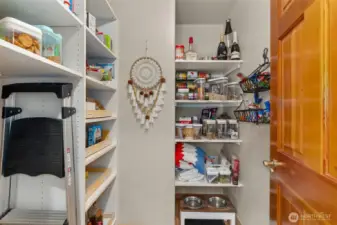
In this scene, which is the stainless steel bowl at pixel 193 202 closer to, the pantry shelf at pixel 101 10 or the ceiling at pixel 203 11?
the pantry shelf at pixel 101 10

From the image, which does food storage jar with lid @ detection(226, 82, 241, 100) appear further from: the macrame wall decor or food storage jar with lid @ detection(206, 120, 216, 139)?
the macrame wall decor

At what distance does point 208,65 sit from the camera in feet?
7.22

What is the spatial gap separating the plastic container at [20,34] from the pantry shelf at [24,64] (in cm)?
6

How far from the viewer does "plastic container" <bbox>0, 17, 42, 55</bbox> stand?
77cm

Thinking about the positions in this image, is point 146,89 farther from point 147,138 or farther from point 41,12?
point 41,12

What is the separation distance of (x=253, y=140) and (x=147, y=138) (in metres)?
0.93

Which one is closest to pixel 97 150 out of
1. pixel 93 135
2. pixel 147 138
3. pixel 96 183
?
pixel 93 135

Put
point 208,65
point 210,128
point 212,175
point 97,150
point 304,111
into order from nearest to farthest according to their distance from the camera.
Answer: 1. point 304,111
2. point 97,150
3. point 212,175
4. point 210,128
5. point 208,65

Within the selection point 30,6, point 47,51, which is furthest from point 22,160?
point 30,6

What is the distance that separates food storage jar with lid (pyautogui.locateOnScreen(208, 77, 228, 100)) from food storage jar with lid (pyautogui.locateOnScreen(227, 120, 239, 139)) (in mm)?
256

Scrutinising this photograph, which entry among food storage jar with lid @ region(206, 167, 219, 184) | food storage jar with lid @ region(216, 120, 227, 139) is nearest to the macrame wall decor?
food storage jar with lid @ region(216, 120, 227, 139)

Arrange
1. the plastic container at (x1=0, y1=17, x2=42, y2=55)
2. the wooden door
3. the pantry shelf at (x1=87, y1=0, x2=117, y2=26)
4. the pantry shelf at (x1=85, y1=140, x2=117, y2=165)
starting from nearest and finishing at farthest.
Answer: the wooden door
the plastic container at (x1=0, y1=17, x2=42, y2=55)
the pantry shelf at (x1=85, y1=140, x2=117, y2=165)
the pantry shelf at (x1=87, y1=0, x2=117, y2=26)

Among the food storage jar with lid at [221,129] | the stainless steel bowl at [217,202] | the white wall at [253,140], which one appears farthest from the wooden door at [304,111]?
the stainless steel bowl at [217,202]

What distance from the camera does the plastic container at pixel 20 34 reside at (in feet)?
2.52
